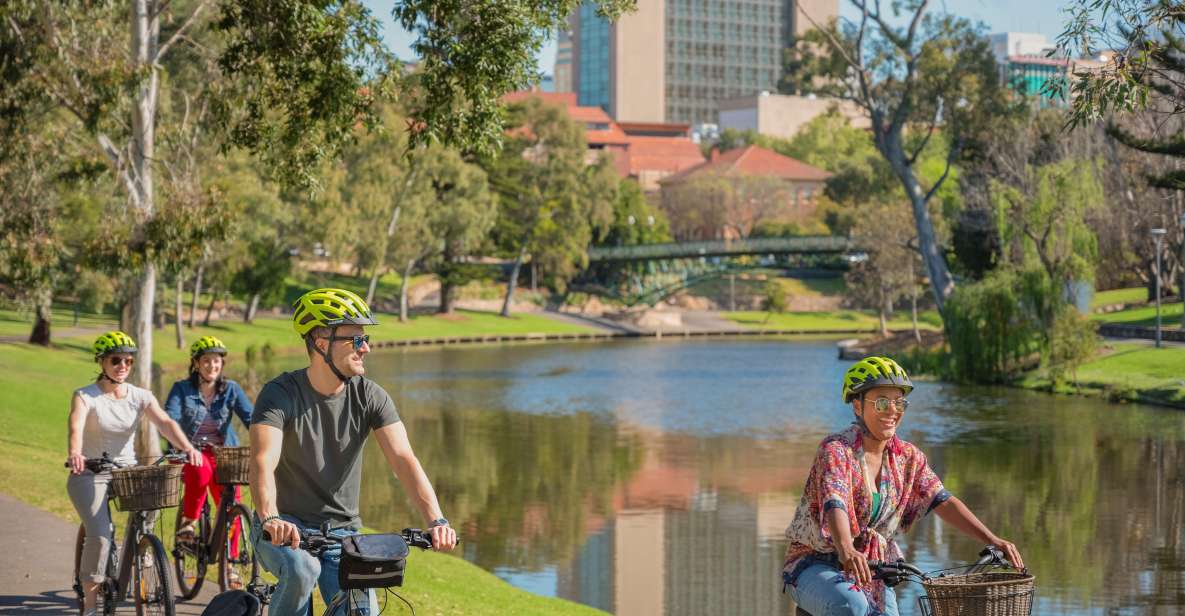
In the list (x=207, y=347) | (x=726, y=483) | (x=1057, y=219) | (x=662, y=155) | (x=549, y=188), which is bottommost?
(x=726, y=483)

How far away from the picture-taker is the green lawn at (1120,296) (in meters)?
69.0

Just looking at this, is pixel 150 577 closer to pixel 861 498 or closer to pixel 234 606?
pixel 234 606

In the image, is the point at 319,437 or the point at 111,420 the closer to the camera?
the point at 319,437

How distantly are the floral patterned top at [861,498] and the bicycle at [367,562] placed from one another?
1.65 m

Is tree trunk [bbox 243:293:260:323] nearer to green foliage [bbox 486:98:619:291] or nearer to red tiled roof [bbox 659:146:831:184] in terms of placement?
green foliage [bbox 486:98:619:291]

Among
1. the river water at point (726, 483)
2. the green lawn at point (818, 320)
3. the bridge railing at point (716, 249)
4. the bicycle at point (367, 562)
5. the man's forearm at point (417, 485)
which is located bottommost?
the river water at point (726, 483)

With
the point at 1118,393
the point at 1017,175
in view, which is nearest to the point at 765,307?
the point at 1017,175

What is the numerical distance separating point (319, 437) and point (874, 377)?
7.65 ft

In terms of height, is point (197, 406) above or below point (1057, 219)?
below

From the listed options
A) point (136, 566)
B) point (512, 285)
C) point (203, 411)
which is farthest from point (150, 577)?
point (512, 285)

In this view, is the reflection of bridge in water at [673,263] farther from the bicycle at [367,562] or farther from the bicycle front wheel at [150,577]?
the bicycle at [367,562]

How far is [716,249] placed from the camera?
3925 inches

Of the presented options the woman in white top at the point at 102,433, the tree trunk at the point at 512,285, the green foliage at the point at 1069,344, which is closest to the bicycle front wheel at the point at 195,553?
the woman in white top at the point at 102,433

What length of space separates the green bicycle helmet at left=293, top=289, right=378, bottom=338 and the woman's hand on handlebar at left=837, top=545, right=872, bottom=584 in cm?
212
